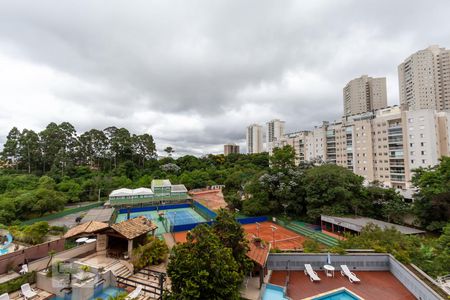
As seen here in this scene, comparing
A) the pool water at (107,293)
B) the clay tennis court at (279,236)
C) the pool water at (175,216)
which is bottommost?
the pool water at (175,216)

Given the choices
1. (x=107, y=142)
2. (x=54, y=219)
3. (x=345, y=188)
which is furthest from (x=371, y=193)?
(x=107, y=142)

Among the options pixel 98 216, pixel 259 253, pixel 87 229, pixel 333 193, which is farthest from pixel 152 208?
pixel 259 253

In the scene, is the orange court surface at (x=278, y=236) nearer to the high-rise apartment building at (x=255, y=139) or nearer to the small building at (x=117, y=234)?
the small building at (x=117, y=234)

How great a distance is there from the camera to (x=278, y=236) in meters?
21.0

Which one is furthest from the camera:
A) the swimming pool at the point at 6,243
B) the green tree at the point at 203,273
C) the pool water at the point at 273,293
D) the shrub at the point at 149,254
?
the swimming pool at the point at 6,243

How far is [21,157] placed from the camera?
40844 mm

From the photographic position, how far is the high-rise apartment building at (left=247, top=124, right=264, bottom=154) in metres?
106

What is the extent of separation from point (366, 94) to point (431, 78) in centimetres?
1398

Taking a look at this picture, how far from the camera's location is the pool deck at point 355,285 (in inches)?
365

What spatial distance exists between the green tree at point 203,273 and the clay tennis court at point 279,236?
11.2m

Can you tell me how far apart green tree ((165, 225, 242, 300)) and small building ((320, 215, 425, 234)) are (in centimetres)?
1637

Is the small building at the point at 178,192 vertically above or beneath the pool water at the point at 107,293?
above

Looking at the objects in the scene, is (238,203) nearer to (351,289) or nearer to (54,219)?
(351,289)

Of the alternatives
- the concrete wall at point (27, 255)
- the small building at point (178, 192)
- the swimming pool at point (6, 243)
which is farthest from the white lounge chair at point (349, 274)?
the small building at point (178, 192)
